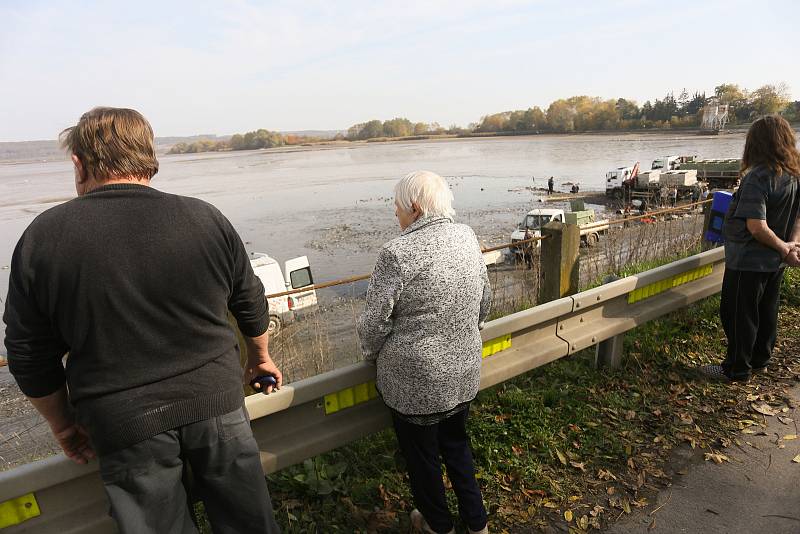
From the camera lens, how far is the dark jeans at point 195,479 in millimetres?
1674

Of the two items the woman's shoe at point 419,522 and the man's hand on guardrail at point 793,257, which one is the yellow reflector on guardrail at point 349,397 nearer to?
the woman's shoe at point 419,522

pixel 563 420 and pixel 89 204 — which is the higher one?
pixel 89 204

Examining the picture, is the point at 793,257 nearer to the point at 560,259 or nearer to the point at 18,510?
the point at 560,259

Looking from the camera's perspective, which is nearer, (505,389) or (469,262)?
(469,262)

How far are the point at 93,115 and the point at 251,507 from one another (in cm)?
145

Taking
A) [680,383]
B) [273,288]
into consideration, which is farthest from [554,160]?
[680,383]

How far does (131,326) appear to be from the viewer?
160cm

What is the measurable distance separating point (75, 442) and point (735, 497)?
3124mm

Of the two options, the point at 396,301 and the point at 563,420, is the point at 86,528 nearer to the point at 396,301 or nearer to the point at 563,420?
the point at 396,301

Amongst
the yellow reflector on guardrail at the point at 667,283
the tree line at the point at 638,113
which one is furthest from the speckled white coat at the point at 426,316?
the tree line at the point at 638,113

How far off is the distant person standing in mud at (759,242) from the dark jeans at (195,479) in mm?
3466

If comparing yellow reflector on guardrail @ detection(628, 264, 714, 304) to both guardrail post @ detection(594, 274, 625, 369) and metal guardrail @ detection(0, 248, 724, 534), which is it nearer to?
metal guardrail @ detection(0, 248, 724, 534)

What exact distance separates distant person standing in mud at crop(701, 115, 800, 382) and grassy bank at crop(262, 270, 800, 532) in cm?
27

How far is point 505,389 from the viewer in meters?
3.86
